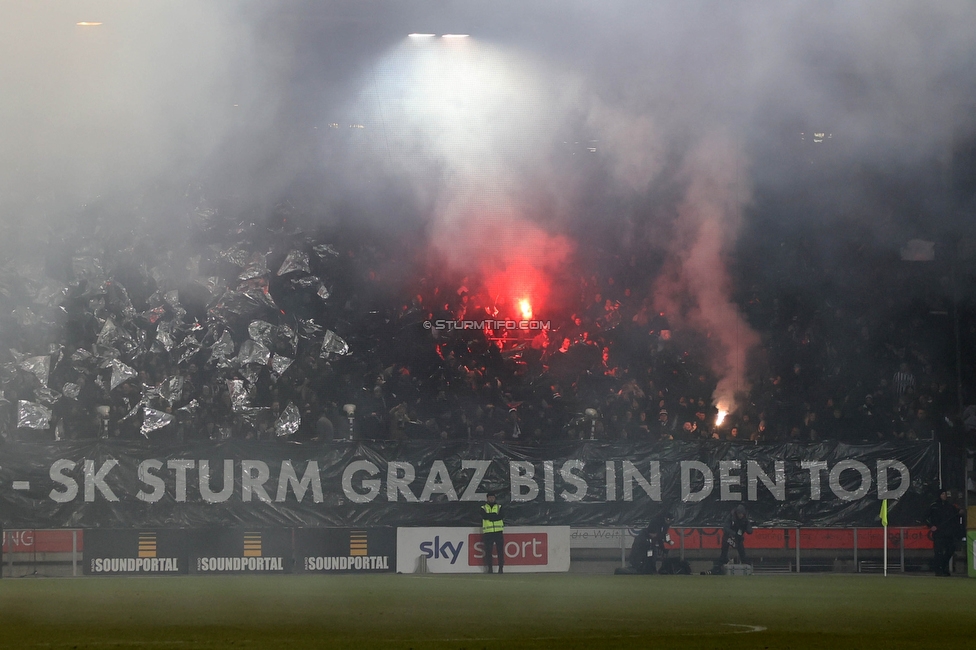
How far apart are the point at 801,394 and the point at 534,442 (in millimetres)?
5011

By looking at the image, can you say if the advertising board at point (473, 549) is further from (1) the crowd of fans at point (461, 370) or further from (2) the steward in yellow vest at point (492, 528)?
(1) the crowd of fans at point (461, 370)

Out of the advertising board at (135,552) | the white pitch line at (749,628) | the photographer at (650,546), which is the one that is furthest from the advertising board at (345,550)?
the white pitch line at (749,628)

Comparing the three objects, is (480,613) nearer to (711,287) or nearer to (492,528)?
(492,528)

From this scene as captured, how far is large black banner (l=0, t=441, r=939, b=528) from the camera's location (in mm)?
16203

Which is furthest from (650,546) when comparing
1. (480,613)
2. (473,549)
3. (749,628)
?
(749,628)

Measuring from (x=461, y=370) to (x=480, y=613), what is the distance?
31.3 feet

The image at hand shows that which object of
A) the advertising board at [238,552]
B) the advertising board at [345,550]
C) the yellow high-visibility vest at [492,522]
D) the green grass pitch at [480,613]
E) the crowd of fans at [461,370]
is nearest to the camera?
the green grass pitch at [480,613]

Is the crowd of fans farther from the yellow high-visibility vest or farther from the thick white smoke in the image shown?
the yellow high-visibility vest

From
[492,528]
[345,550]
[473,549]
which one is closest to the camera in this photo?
[492,528]

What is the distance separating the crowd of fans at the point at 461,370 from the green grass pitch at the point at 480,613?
161 inches

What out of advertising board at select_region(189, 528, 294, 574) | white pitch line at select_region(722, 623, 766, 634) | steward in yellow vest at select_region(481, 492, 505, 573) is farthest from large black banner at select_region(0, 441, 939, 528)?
white pitch line at select_region(722, 623, 766, 634)

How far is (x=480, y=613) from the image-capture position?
32.6 feet

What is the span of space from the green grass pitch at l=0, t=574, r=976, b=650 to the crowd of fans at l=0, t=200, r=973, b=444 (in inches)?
161

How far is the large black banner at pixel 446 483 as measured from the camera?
16.2 m
